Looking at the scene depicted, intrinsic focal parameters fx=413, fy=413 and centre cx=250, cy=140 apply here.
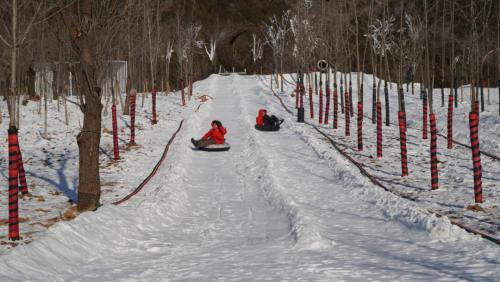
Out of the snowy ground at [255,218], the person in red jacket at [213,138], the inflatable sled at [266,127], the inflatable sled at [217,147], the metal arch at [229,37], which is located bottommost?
the snowy ground at [255,218]

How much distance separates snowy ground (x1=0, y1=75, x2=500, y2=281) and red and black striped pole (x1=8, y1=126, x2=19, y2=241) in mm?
273

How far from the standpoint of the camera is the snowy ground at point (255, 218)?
17.9 ft

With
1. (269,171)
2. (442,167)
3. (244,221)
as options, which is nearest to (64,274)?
(244,221)

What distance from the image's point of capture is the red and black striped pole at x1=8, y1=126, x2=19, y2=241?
22.8 ft

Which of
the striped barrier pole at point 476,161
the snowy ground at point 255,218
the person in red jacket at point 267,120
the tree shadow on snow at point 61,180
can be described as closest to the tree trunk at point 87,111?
the snowy ground at point 255,218

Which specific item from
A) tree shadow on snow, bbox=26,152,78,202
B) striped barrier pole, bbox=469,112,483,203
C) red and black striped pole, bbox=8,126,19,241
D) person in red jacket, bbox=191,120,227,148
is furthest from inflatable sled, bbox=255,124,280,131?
red and black striped pole, bbox=8,126,19,241

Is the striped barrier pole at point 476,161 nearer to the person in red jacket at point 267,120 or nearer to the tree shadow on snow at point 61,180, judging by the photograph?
the tree shadow on snow at point 61,180

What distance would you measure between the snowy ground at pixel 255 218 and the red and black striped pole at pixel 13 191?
273mm

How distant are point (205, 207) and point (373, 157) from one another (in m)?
7.27

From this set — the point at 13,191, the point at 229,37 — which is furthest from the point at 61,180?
the point at 229,37

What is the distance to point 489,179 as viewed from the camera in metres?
10.7

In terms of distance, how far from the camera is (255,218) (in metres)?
8.59

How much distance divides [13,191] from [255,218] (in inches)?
177

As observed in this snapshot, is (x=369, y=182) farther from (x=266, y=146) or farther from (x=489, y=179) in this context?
(x=266, y=146)
